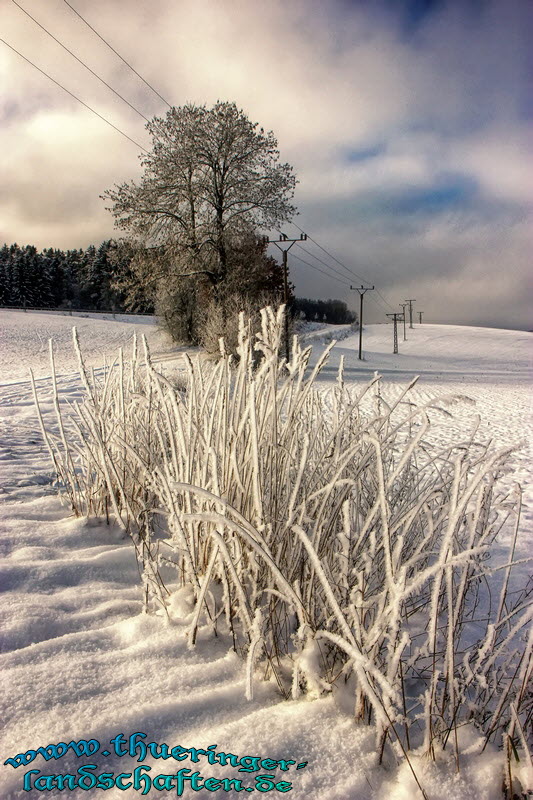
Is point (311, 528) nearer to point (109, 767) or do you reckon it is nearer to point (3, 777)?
point (109, 767)

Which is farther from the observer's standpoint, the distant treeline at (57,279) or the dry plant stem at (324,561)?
the distant treeline at (57,279)

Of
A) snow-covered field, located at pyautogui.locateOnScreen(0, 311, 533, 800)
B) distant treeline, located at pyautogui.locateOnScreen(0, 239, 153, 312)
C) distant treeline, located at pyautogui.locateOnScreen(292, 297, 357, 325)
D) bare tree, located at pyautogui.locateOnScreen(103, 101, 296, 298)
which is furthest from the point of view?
distant treeline, located at pyautogui.locateOnScreen(292, 297, 357, 325)

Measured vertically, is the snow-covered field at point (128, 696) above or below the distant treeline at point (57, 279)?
below

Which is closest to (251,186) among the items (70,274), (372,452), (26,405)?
(26,405)

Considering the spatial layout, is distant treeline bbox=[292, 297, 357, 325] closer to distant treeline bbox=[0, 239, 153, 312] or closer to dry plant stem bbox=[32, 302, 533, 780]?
distant treeline bbox=[0, 239, 153, 312]

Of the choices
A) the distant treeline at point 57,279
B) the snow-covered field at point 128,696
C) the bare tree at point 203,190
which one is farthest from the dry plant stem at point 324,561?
the distant treeline at point 57,279

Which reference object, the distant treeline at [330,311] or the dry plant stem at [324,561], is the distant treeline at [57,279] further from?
the dry plant stem at [324,561]

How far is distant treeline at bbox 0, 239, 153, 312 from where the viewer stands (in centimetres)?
4844

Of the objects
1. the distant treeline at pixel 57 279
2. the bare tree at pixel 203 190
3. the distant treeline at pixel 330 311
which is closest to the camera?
the bare tree at pixel 203 190

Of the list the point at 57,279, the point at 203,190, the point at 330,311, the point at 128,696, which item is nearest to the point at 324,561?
the point at 128,696

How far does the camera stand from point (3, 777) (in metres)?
0.92

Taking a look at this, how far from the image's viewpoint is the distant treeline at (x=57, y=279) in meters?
48.4

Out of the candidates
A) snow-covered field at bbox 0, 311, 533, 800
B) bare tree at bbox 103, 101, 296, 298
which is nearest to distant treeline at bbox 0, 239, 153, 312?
bare tree at bbox 103, 101, 296, 298

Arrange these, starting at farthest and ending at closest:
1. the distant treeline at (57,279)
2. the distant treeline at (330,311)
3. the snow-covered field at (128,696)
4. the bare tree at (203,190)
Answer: the distant treeline at (330,311) → the distant treeline at (57,279) → the bare tree at (203,190) → the snow-covered field at (128,696)
